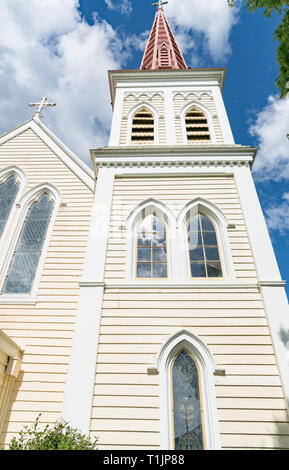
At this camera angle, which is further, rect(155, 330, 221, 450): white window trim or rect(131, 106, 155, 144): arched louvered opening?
rect(131, 106, 155, 144): arched louvered opening

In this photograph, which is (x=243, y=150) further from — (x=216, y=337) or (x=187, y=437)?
(x=187, y=437)

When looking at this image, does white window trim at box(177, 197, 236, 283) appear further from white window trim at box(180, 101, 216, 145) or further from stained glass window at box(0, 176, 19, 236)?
stained glass window at box(0, 176, 19, 236)

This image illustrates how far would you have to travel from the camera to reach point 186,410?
518 centimetres

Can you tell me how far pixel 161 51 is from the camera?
18.0 metres

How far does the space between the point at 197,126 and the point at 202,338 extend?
7.71 meters

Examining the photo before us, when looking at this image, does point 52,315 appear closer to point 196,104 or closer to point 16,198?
point 16,198

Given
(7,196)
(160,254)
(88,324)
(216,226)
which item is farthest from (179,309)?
(7,196)

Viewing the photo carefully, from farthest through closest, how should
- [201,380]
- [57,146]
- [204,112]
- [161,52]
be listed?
[161,52]
[204,112]
[57,146]
[201,380]

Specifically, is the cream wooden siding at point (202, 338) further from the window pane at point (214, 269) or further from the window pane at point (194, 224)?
the window pane at point (194, 224)

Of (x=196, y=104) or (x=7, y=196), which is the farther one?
(x=196, y=104)

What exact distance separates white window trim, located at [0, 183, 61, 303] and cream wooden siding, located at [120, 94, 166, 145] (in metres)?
3.13

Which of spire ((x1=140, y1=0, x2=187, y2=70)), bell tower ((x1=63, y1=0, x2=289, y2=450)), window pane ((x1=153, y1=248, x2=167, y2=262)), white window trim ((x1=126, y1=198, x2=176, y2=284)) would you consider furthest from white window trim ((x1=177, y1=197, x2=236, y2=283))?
spire ((x1=140, y1=0, x2=187, y2=70))

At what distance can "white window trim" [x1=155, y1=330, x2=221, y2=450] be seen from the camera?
488 centimetres

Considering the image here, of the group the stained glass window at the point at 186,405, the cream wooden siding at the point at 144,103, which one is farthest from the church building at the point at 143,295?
the cream wooden siding at the point at 144,103
